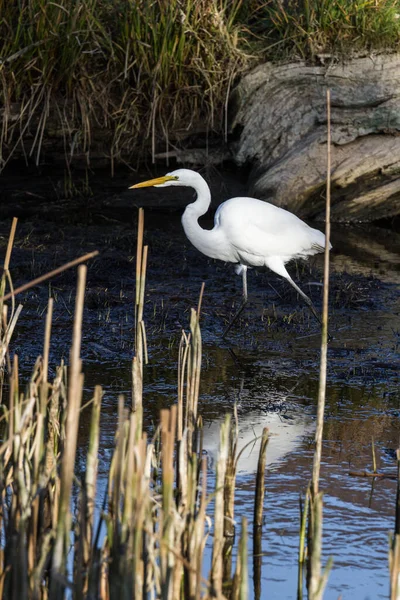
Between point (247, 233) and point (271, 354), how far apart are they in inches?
42.1

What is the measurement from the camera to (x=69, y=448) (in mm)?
2273

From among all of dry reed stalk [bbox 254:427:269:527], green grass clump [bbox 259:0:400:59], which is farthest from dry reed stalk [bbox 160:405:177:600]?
green grass clump [bbox 259:0:400:59]

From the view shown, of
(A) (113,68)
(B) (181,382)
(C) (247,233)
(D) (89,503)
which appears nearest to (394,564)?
(D) (89,503)

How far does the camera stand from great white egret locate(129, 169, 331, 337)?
674cm

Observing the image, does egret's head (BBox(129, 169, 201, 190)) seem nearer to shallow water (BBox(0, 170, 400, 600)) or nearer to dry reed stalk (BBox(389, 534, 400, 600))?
shallow water (BBox(0, 170, 400, 600))

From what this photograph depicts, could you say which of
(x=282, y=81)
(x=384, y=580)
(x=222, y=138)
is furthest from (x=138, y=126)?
(x=384, y=580)

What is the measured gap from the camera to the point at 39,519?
106 inches

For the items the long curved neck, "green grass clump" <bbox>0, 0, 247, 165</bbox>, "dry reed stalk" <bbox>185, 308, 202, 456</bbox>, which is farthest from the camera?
"green grass clump" <bbox>0, 0, 247, 165</bbox>

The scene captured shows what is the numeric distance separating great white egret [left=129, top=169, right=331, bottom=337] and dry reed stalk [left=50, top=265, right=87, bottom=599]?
4.31m

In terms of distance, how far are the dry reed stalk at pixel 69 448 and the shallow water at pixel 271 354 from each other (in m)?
1.05

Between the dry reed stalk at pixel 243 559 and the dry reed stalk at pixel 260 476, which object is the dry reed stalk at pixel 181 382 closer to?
the dry reed stalk at pixel 260 476

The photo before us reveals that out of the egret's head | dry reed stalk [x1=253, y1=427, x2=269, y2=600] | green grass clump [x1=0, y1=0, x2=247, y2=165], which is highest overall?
green grass clump [x1=0, y1=0, x2=247, y2=165]

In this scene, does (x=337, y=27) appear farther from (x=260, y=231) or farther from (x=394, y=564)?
(x=394, y=564)

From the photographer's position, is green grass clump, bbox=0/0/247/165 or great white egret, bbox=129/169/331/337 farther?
green grass clump, bbox=0/0/247/165
